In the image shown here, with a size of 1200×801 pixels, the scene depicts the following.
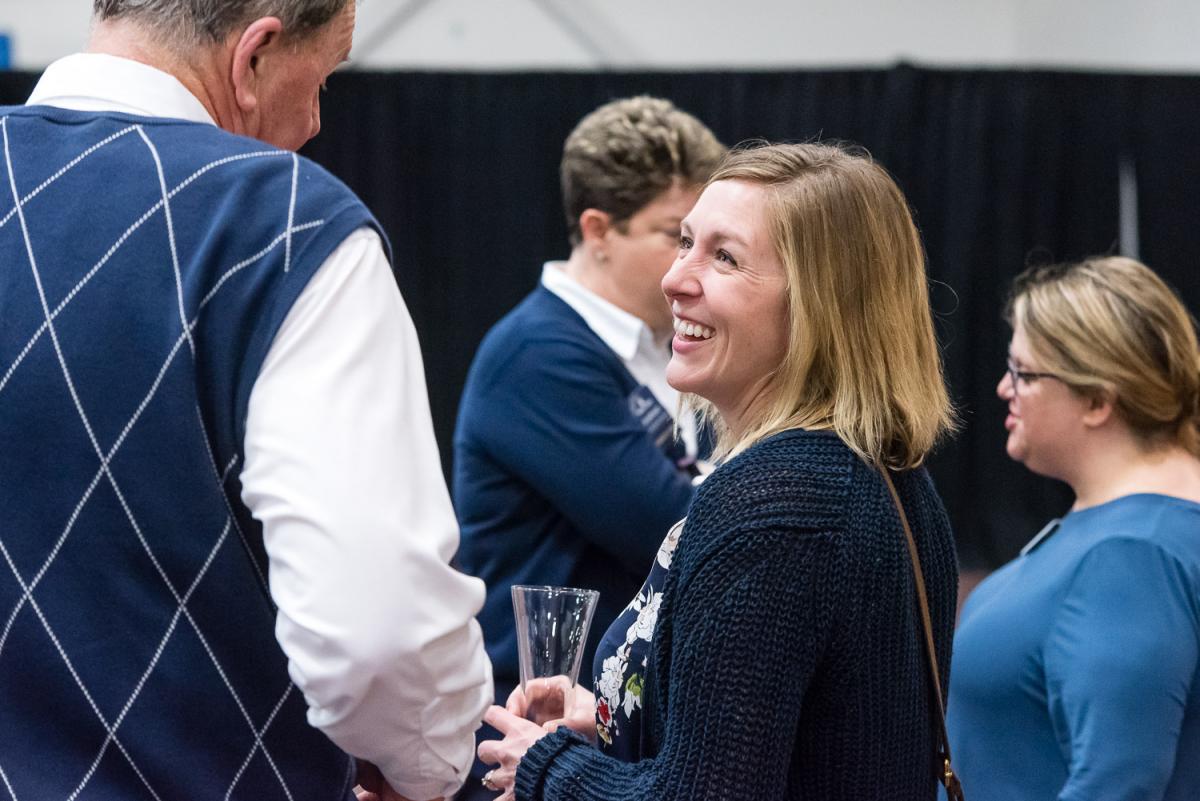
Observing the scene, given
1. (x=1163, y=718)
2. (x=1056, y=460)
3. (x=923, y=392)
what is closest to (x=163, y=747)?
(x=923, y=392)

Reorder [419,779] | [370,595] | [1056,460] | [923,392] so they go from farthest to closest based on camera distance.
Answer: [1056,460] < [923,392] < [419,779] < [370,595]

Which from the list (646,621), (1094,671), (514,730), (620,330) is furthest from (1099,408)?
(514,730)

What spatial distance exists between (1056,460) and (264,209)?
60.3 inches

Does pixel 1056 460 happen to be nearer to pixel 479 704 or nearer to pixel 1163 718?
pixel 1163 718

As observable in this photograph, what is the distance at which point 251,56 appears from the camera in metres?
1.26

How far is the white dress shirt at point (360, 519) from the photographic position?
107 cm

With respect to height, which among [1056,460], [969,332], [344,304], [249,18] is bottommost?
[969,332]

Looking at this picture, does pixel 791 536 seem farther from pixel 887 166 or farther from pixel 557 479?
pixel 887 166

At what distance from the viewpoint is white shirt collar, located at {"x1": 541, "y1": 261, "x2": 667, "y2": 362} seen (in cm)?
224

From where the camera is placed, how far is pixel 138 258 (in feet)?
3.64

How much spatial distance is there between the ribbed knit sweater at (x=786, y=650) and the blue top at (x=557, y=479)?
0.72 metres

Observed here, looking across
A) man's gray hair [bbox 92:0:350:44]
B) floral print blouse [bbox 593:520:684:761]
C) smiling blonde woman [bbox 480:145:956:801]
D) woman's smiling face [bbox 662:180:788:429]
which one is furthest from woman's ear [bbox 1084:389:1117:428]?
man's gray hair [bbox 92:0:350:44]

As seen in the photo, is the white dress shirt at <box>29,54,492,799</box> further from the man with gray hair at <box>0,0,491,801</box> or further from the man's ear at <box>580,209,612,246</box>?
the man's ear at <box>580,209,612,246</box>

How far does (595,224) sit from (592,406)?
0.39m
